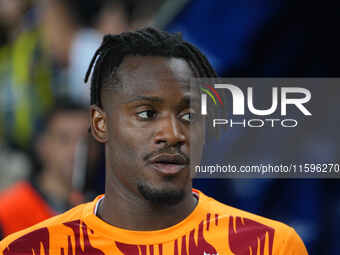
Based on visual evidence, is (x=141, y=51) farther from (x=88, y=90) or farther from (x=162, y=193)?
(x=88, y=90)

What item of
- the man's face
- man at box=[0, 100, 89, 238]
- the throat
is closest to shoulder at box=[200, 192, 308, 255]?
the throat

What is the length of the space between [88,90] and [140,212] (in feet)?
10.2

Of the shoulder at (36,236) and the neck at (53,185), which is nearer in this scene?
the shoulder at (36,236)

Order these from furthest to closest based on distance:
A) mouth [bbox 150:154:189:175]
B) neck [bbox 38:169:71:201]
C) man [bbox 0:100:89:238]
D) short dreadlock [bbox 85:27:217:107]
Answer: neck [bbox 38:169:71:201]
man [bbox 0:100:89:238]
short dreadlock [bbox 85:27:217:107]
mouth [bbox 150:154:189:175]

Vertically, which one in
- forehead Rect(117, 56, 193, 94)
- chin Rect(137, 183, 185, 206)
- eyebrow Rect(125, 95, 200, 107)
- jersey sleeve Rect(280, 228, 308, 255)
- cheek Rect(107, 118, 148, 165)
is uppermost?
forehead Rect(117, 56, 193, 94)

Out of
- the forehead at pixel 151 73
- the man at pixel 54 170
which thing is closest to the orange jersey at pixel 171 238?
the forehead at pixel 151 73

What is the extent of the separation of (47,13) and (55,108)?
93cm

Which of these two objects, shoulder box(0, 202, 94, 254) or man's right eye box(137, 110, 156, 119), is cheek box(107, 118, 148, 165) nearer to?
man's right eye box(137, 110, 156, 119)

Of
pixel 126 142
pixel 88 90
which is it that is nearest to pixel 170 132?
pixel 126 142

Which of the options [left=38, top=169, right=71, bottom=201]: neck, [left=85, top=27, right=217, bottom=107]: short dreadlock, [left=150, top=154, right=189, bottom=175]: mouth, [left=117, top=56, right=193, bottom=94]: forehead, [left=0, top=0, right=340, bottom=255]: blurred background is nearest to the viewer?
[left=150, top=154, right=189, bottom=175]: mouth

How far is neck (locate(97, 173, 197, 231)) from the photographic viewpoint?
3078 millimetres

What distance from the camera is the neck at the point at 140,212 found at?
308 centimetres

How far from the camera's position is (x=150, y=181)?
9.62 ft

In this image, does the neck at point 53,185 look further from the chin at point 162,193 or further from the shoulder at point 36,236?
the chin at point 162,193
